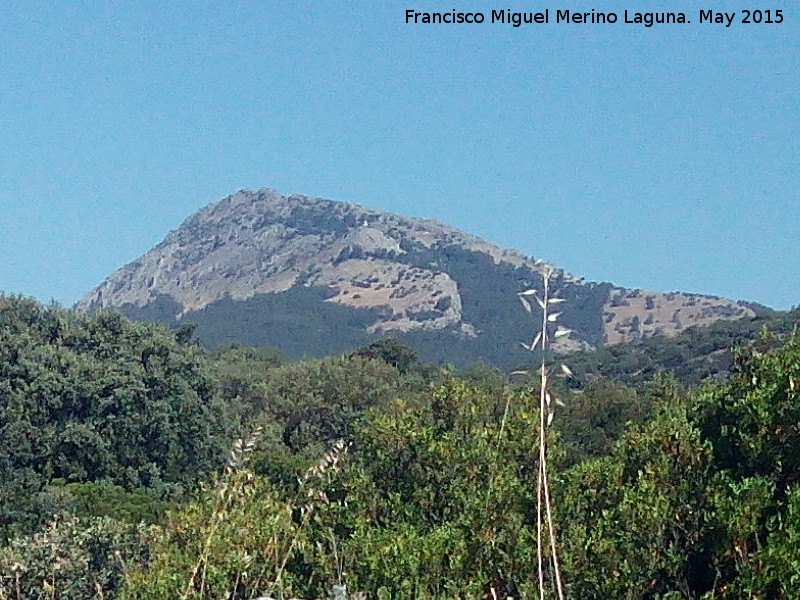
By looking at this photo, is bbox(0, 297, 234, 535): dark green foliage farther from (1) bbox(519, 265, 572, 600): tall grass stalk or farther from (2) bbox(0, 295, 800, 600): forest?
(1) bbox(519, 265, 572, 600): tall grass stalk

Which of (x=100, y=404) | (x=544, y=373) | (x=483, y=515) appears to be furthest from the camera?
(x=100, y=404)

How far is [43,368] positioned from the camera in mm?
37844

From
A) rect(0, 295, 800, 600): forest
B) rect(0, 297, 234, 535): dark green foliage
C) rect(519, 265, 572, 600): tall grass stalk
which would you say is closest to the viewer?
rect(519, 265, 572, 600): tall grass stalk

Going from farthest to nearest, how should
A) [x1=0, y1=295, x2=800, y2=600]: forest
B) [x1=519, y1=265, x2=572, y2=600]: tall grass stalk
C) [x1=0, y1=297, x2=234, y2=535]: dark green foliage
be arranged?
[x1=0, y1=297, x2=234, y2=535]: dark green foliage → [x1=0, y1=295, x2=800, y2=600]: forest → [x1=519, y1=265, x2=572, y2=600]: tall grass stalk

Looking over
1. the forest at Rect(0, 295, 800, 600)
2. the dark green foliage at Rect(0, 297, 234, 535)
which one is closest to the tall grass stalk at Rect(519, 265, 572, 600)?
the forest at Rect(0, 295, 800, 600)

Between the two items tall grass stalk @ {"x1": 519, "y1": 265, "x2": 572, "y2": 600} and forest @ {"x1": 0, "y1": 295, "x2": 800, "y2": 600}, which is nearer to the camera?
tall grass stalk @ {"x1": 519, "y1": 265, "x2": 572, "y2": 600}

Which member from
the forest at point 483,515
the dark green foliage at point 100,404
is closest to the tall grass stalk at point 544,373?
the forest at point 483,515

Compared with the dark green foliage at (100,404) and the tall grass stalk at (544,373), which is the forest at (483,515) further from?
the dark green foliage at (100,404)

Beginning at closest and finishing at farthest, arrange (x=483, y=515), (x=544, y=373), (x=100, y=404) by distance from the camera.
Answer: (x=544, y=373) → (x=483, y=515) → (x=100, y=404)

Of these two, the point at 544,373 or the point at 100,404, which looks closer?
the point at 544,373

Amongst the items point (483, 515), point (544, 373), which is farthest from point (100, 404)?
point (544, 373)

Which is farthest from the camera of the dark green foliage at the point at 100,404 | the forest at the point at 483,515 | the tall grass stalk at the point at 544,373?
the dark green foliage at the point at 100,404

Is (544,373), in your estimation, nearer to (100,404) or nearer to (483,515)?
(483,515)

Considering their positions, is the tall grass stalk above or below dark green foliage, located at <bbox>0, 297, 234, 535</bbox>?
below
